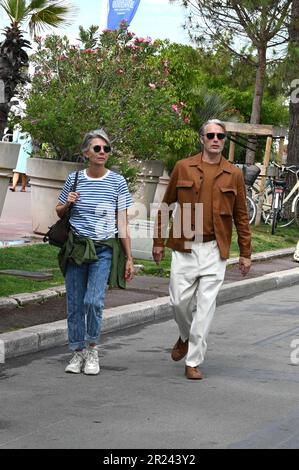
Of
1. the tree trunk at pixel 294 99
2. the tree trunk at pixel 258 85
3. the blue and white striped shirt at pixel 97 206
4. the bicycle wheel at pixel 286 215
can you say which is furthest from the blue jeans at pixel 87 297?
the tree trunk at pixel 258 85

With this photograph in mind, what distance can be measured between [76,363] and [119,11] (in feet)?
42.4

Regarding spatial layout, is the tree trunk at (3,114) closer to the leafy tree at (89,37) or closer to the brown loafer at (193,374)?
the leafy tree at (89,37)

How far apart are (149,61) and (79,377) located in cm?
1009

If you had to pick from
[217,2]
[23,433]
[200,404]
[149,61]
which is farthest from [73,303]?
[217,2]

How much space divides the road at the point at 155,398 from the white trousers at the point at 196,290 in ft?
0.97

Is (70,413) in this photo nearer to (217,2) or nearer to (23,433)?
(23,433)

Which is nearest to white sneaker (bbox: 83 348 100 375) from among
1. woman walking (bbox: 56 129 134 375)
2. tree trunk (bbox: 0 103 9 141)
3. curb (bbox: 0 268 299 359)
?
woman walking (bbox: 56 129 134 375)

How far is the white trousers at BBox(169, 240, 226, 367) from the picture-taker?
29.4 ft

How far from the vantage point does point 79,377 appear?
8.84 meters

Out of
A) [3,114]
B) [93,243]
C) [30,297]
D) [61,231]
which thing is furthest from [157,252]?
[3,114]

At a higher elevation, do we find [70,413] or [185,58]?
[185,58]

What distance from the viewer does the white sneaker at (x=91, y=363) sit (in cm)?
893

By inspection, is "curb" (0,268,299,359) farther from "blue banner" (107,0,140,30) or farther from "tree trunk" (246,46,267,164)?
"tree trunk" (246,46,267,164)

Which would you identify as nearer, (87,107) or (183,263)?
(183,263)
